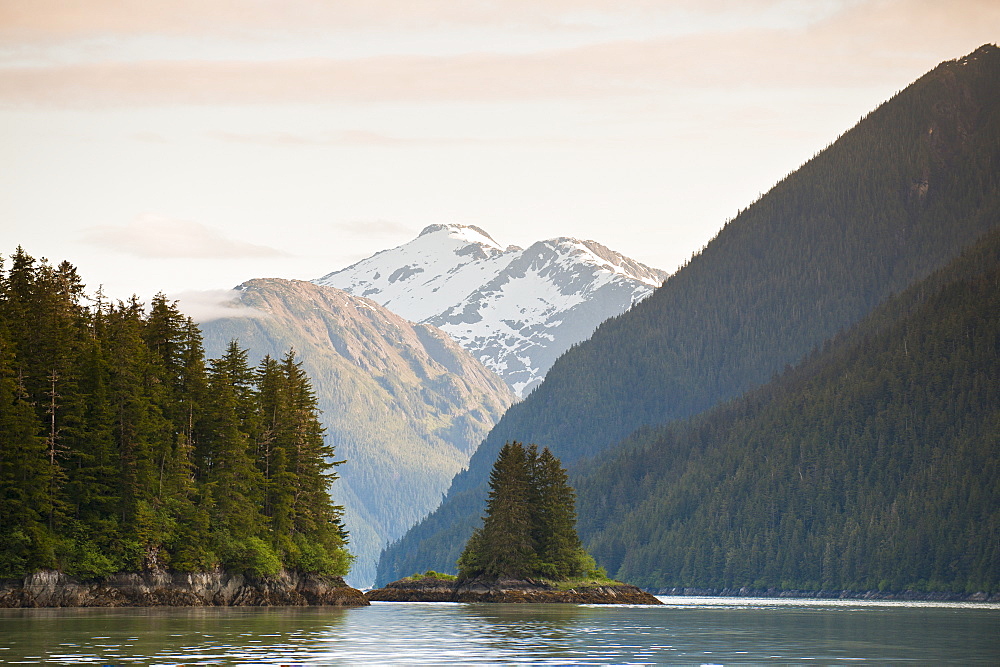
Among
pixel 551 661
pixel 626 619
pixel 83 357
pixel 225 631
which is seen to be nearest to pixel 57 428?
pixel 83 357

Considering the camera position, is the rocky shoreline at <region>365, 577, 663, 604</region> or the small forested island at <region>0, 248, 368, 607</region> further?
the rocky shoreline at <region>365, 577, 663, 604</region>

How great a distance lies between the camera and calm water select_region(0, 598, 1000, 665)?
63781 mm

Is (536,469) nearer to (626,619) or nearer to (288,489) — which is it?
(288,489)

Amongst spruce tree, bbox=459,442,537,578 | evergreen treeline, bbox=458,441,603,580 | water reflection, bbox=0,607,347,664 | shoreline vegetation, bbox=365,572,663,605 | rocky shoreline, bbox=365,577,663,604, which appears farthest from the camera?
evergreen treeline, bbox=458,441,603,580

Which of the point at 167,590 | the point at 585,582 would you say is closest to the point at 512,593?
the point at 585,582

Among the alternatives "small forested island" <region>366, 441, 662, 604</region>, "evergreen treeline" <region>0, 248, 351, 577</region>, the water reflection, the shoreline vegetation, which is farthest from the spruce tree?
the water reflection

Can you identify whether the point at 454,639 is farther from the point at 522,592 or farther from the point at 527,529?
the point at 527,529

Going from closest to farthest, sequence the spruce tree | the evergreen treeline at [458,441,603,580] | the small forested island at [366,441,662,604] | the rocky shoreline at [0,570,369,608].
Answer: the rocky shoreline at [0,570,369,608], the small forested island at [366,441,662,604], the spruce tree, the evergreen treeline at [458,441,603,580]

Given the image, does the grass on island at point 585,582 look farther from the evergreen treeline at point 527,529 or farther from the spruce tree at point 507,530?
the spruce tree at point 507,530

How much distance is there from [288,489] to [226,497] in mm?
13176

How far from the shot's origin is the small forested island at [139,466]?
350ft

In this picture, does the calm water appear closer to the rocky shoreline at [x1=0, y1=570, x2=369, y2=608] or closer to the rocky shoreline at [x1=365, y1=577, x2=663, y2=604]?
Result: the rocky shoreline at [x1=0, y1=570, x2=369, y2=608]

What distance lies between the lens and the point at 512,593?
168m

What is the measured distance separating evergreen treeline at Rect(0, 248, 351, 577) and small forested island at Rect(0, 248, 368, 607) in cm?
15
